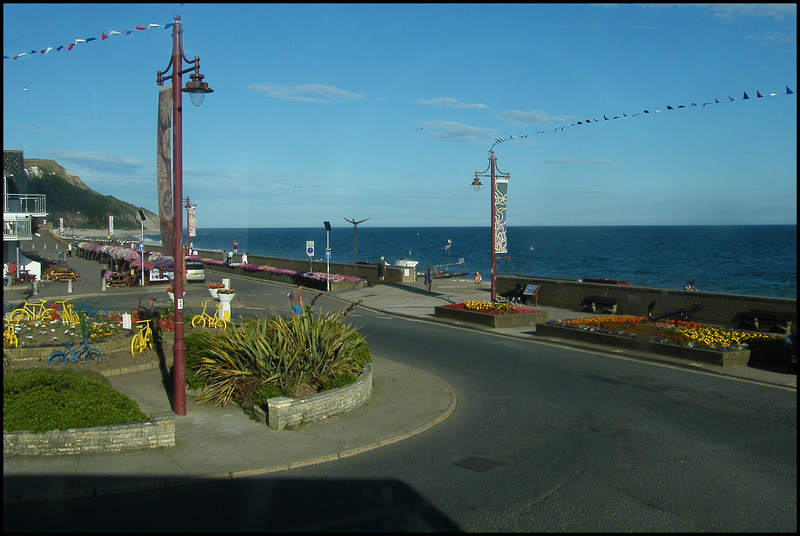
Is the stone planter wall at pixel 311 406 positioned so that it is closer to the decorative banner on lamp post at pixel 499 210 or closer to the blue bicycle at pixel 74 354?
the blue bicycle at pixel 74 354

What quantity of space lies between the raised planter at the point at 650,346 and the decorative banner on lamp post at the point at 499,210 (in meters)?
7.84

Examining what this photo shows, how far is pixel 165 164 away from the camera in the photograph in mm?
11719

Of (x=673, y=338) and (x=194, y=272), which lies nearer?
(x=673, y=338)

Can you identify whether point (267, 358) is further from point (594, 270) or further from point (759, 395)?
point (594, 270)

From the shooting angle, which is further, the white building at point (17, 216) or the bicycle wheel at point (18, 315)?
the white building at point (17, 216)

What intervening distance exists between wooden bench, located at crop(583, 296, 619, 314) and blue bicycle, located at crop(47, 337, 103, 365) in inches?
702

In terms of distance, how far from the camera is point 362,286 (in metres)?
38.2

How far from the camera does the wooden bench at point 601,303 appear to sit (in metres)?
25.3

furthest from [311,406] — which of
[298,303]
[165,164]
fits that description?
[298,303]

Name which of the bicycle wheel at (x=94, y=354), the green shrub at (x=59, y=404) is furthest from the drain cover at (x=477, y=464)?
the bicycle wheel at (x=94, y=354)

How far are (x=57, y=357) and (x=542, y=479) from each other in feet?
34.3

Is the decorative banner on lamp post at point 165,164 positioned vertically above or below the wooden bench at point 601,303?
above

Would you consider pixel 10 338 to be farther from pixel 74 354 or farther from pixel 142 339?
pixel 142 339

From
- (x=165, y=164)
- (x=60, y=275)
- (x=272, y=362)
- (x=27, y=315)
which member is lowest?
(x=60, y=275)
